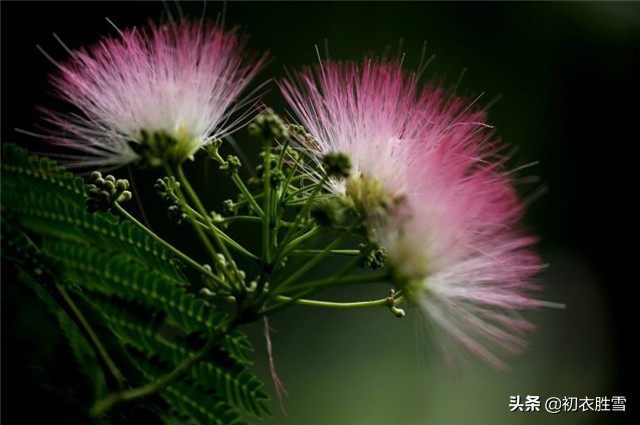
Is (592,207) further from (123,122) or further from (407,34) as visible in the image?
(123,122)

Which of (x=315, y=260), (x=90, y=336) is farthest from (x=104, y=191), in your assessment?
(x=315, y=260)

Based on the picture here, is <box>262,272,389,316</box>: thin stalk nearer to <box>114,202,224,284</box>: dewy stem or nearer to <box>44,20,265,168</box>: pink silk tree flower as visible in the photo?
<box>114,202,224,284</box>: dewy stem

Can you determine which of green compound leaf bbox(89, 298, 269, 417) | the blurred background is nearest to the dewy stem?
green compound leaf bbox(89, 298, 269, 417)

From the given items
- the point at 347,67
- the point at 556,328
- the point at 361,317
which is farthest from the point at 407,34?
the point at 347,67

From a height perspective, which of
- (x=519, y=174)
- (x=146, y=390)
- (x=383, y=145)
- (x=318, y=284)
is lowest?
(x=146, y=390)

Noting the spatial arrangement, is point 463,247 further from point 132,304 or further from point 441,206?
point 132,304

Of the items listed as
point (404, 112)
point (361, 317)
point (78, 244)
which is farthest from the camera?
point (361, 317)
